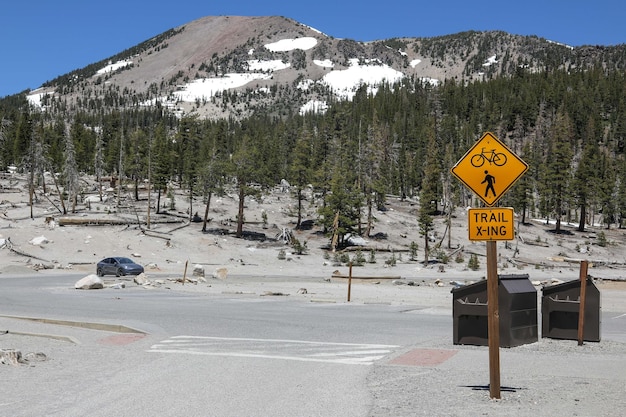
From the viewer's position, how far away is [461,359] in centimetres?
1115

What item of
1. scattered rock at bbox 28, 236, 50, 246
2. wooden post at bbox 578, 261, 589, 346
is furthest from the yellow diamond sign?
scattered rock at bbox 28, 236, 50, 246

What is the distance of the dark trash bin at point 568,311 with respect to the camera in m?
12.8

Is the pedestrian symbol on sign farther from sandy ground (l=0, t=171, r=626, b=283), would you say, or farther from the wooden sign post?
sandy ground (l=0, t=171, r=626, b=283)

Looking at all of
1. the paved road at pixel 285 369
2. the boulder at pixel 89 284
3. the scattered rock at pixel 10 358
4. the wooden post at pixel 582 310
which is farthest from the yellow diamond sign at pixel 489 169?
the boulder at pixel 89 284

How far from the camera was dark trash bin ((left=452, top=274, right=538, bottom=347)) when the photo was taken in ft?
40.1

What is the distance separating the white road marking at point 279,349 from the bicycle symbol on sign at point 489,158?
4.95 metres

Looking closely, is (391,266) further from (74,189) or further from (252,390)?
(252,390)

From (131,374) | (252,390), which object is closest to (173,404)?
(252,390)

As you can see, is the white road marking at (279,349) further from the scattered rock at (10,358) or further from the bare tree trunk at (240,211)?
the bare tree trunk at (240,211)

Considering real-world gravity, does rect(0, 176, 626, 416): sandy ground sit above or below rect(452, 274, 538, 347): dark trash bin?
below

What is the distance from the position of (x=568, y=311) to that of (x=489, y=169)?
7.13 meters

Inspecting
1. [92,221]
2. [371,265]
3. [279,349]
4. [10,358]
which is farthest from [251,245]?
[10,358]

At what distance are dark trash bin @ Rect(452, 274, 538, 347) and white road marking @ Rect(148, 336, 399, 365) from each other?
161 centimetres

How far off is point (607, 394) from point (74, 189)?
7108 centimetres
